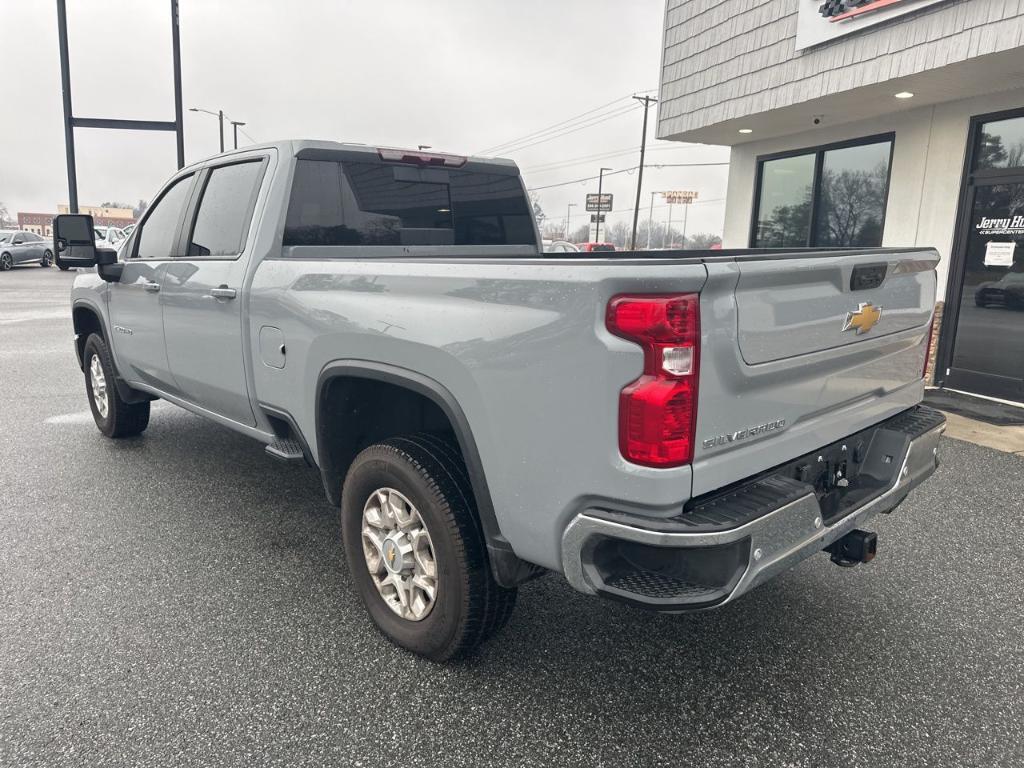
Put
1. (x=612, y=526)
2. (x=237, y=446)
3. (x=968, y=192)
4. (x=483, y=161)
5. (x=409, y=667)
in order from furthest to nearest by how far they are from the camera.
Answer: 1. (x=968, y=192)
2. (x=237, y=446)
3. (x=483, y=161)
4. (x=409, y=667)
5. (x=612, y=526)

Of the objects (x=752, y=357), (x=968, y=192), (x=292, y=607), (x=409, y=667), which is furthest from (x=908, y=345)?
(x=968, y=192)

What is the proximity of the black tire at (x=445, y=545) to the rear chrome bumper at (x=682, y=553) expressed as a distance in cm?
48

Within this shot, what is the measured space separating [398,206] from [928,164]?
706cm

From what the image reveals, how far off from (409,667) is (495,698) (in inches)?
14.6

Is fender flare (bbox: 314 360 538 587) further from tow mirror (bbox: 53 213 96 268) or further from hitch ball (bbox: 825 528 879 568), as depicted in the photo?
tow mirror (bbox: 53 213 96 268)

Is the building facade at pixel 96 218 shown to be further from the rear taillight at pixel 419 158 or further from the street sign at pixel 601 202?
the rear taillight at pixel 419 158

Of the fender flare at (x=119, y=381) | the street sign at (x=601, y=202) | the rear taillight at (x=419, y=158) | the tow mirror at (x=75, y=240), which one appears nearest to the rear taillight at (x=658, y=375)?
the rear taillight at (x=419, y=158)

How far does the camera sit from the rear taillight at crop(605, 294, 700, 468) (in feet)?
6.34

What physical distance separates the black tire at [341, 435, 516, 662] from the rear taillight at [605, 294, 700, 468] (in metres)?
0.76

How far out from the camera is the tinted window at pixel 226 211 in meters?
3.72

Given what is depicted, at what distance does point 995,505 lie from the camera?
4.53 meters

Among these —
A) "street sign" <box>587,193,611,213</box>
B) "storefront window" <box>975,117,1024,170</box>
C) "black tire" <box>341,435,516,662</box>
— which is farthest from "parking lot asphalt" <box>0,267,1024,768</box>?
"street sign" <box>587,193,611,213</box>

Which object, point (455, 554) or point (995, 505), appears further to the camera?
point (995, 505)

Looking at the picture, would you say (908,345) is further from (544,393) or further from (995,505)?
(995,505)
